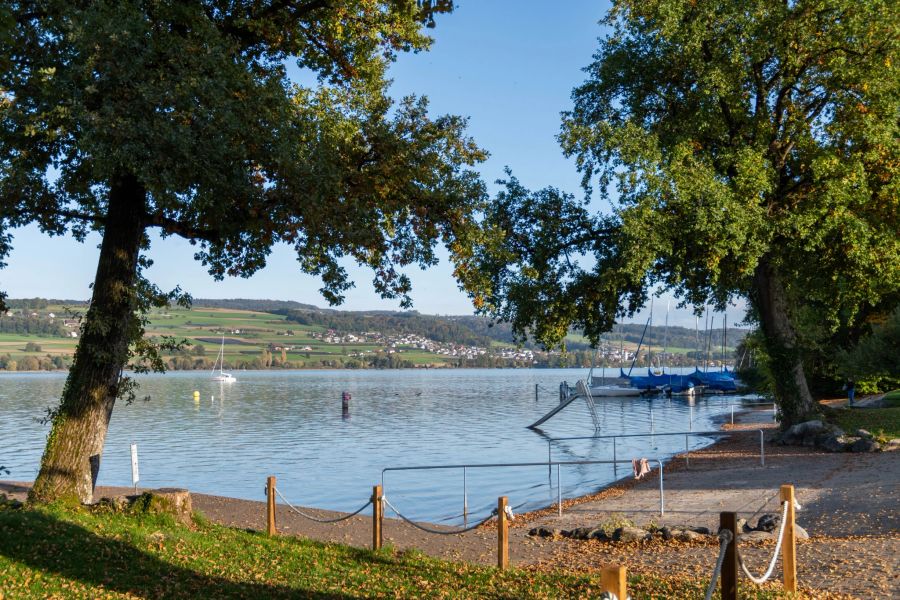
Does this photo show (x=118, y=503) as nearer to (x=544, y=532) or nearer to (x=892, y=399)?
(x=544, y=532)

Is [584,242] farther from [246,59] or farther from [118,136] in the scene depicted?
[118,136]

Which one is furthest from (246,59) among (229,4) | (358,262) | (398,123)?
(358,262)

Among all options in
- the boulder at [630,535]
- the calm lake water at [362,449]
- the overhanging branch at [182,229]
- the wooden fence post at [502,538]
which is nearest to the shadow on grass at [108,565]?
the wooden fence post at [502,538]

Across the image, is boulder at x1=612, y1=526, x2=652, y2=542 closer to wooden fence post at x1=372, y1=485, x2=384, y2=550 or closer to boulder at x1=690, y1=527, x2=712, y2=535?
boulder at x1=690, y1=527, x2=712, y2=535

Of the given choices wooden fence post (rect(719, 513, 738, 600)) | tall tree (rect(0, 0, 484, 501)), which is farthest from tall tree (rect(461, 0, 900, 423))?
wooden fence post (rect(719, 513, 738, 600))

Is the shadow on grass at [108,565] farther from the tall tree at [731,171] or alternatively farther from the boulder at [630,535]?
the tall tree at [731,171]

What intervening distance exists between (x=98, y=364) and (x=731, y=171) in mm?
19856

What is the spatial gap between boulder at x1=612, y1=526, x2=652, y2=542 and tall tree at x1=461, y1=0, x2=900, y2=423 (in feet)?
35.0

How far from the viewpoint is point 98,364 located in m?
15.0

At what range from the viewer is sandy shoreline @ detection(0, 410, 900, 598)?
1133 cm

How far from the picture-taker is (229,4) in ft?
54.0

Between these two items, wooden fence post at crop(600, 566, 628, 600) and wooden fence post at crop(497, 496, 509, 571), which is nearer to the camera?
wooden fence post at crop(600, 566, 628, 600)

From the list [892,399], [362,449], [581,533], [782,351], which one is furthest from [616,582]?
[892,399]

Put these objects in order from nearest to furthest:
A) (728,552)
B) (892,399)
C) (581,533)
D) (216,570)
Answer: (728,552) → (216,570) → (581,533) → (892,399)
